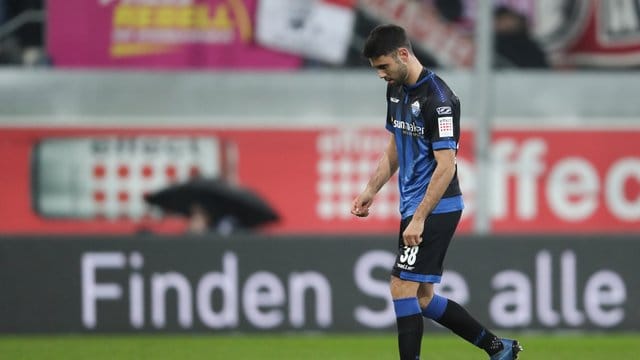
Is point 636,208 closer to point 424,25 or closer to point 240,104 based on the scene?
point 424,25

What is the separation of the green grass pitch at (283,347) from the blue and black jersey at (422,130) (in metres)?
2.27

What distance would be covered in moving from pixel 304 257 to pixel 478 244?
4.42 ft

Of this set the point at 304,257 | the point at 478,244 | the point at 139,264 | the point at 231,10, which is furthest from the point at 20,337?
the point at 231,10

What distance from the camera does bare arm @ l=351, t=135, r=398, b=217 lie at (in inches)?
337

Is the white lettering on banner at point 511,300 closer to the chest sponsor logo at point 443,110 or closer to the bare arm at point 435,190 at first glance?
the bare arm at point 435,190

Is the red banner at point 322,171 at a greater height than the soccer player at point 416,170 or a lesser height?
lesser

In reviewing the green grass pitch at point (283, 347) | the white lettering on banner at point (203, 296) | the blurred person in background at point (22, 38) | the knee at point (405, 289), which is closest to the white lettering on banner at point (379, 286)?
the green grass pitch at point (283, 347)

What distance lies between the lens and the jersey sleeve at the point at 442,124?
26.7 feet

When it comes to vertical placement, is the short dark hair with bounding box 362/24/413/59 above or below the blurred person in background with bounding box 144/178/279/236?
above

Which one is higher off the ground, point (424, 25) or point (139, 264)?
point (424, 25)

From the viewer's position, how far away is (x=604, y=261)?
12383 mm

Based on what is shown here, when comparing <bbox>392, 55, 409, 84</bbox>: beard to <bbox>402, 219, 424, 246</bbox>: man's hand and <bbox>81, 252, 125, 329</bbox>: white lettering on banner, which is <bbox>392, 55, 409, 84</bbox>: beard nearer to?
<bbox>402, 219, 424, 246</bbox>: man's hand

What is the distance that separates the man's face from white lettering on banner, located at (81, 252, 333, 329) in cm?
436

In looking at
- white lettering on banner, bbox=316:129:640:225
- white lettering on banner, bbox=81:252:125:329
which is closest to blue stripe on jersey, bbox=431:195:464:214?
white lettering on banner, bbox=81:252:125:329
